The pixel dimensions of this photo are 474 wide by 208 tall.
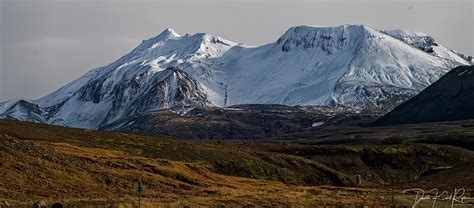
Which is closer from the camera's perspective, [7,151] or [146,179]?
[7,151]

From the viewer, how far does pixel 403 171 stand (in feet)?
410

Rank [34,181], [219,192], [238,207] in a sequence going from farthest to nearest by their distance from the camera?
[219,192] < [34,181] < [238,207]

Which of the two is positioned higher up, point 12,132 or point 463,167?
point 12,132

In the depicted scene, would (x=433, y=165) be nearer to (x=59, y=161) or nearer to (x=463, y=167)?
(x=463, y=167)

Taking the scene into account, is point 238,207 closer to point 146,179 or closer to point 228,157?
point 146,179

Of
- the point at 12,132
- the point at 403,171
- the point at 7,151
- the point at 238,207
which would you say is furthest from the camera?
the point at 403,171

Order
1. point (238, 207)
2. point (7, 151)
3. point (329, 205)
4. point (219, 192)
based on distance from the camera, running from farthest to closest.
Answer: point (219, 192) < point (7, 151) < point (329, 205) < point (238, 207)

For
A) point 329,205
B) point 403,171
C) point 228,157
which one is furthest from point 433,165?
point 329,205

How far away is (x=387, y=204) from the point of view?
5672cm

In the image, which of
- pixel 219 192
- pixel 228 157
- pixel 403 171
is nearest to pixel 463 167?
pixel 403 171

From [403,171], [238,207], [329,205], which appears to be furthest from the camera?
[403,171]

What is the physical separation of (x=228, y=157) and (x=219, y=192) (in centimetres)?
4107

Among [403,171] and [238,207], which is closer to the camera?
[238,207]

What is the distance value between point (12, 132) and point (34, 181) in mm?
51797
